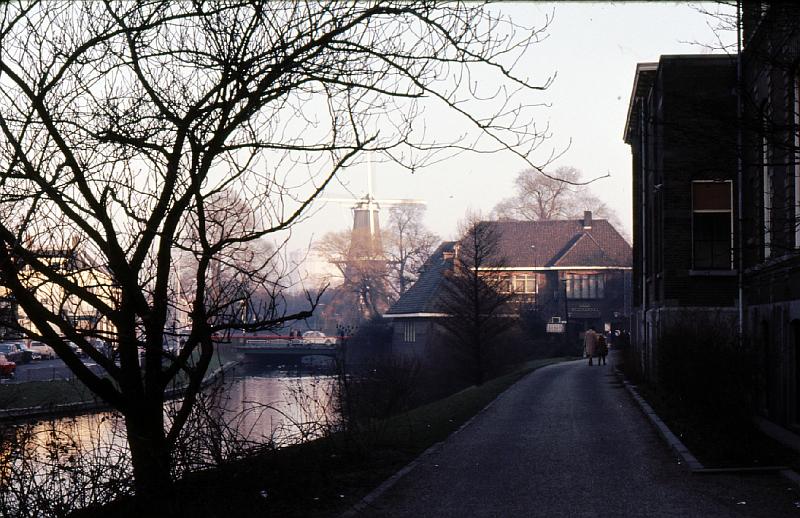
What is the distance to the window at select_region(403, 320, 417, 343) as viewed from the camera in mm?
70062

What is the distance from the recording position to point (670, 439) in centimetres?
1625

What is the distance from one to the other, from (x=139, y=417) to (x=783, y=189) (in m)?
12.3

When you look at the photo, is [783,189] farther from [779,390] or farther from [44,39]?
[44,39]

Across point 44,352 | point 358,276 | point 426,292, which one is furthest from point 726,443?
point 358,276

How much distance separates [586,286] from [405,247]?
50.7 feet

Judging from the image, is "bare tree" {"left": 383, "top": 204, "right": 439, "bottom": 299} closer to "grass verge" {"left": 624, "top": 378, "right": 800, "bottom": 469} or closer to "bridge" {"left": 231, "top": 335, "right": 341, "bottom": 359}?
"bridge" {"left": 231, "top": 335, "right": 341, "bottom": 359}

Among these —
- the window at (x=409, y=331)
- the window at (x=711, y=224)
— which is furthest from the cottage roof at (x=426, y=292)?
the window at (x=711, y=224)

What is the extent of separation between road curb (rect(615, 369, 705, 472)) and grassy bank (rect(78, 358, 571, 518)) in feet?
12.0

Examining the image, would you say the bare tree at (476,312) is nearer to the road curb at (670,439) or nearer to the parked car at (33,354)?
the road curb at (670,439)

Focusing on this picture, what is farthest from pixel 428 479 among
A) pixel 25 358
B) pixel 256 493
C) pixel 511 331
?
pixel 25 358

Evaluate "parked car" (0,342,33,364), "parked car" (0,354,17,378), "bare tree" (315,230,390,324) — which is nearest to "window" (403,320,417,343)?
"bare tree" (315,230,390,324)

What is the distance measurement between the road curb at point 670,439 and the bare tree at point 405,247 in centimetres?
6033

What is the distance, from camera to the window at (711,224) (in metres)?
26.4

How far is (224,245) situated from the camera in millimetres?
9758
